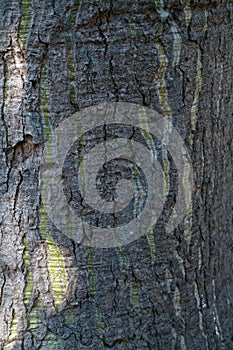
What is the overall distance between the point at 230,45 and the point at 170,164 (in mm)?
435

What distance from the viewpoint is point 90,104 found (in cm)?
161

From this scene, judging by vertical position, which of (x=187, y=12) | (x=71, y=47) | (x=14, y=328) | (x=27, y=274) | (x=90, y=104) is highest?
(x=187, y=12)

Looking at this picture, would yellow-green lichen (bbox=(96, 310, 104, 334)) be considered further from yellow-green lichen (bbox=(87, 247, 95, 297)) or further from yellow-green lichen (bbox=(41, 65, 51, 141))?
yellow-green lichen (bbox=(41, 65, 51, 141))

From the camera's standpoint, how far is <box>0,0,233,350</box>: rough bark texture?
158 centimetres

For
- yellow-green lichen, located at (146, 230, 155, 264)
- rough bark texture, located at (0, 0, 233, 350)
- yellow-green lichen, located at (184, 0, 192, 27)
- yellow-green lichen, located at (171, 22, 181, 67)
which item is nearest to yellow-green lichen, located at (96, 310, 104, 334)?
rough bark texture, located at (0, 0, 233, 350)

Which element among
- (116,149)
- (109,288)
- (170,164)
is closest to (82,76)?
(116,149)

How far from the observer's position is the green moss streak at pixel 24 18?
1.56 meters

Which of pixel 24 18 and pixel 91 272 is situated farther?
pixel 91 272

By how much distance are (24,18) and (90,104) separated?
29 centimetres

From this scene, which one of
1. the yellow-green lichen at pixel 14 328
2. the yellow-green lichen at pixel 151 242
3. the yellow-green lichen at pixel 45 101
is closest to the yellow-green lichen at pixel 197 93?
the yellow-green lichen at pixel 151 242

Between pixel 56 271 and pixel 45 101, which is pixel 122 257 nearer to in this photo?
pixel 56 271

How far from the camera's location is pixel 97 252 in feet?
5.49

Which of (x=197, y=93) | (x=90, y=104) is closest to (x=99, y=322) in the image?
(x=90, y=104)

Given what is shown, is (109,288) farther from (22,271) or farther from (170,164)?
(170,164)
